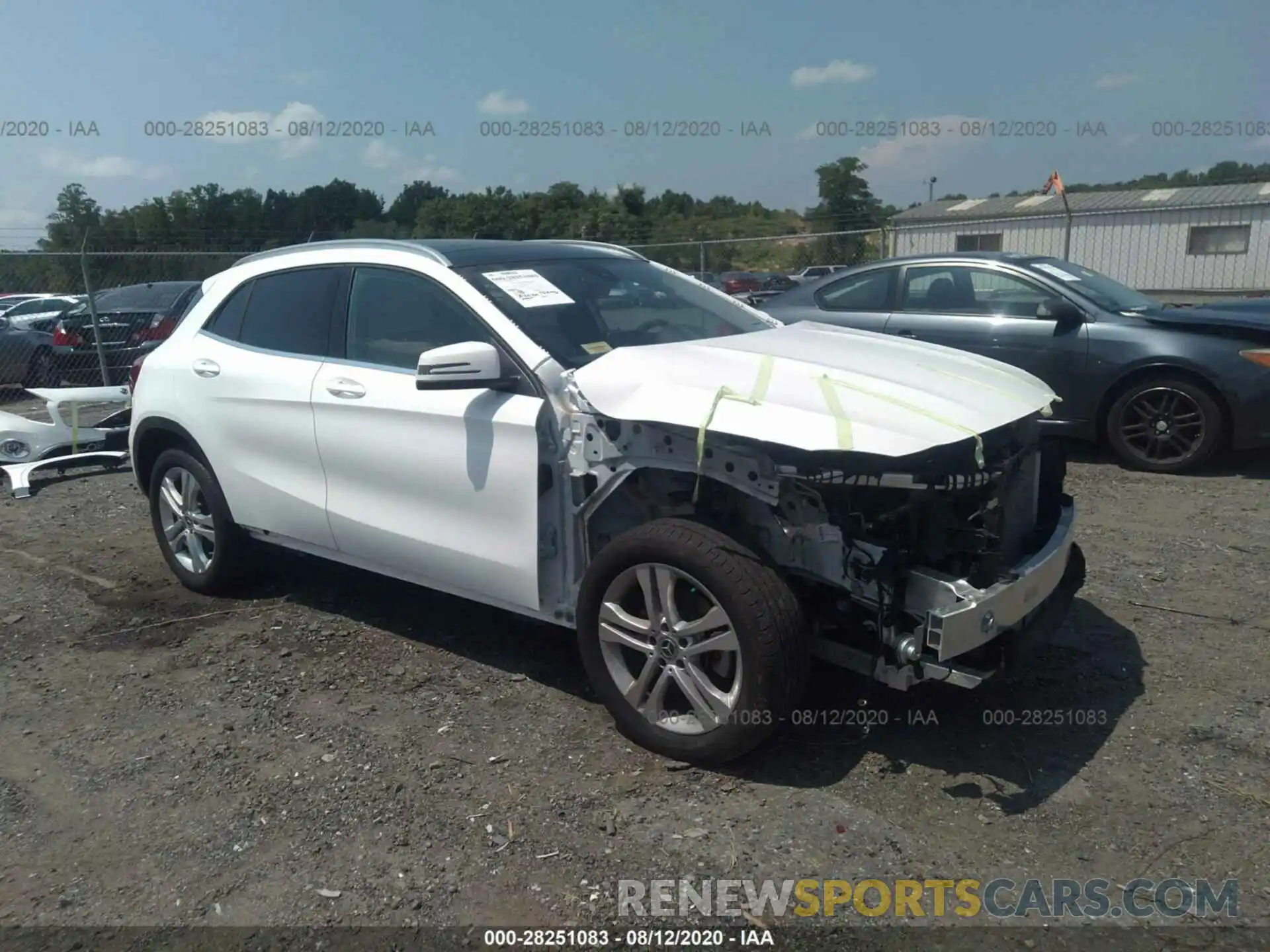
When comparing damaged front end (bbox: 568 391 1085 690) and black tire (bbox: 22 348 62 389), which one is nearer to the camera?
damaged front end (bbox: 568 391 1085 690)

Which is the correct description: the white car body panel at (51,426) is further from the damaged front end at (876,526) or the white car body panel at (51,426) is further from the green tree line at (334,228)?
the damaged front end at (876,526)

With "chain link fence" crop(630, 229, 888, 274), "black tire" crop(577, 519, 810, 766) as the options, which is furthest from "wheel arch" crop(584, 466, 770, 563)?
"chain link fence" crop(630, 229, 888, 274)

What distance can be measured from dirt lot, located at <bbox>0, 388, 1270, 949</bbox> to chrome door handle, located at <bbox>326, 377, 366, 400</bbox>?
1.16m

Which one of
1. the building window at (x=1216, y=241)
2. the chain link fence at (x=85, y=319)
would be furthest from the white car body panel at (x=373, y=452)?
the building window at (x=1216, y=241)

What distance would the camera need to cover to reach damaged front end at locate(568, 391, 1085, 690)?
3.10 meters

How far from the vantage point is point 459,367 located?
3.58 m

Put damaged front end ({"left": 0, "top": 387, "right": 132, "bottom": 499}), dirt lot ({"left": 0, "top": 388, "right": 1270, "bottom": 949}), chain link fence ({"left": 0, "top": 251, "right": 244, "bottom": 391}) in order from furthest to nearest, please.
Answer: chain link fence ({"left": 0, "top": 251, "right": 244, "bottom": 391}) → damaged front end ({"left": 0, "top": 387, "right": 132, "bottom": 499}) → dirt lot ({"left": 0, "top": 388, "right": 1270, "bottom": 949})

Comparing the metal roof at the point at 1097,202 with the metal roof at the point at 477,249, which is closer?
the metal roof at the point at 477,249

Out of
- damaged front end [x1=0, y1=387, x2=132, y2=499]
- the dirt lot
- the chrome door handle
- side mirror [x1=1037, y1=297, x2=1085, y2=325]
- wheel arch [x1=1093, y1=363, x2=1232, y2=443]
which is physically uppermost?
side mirror [x1=1037, y1=297, x2=1085, y2=325]

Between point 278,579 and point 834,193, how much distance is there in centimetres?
3529

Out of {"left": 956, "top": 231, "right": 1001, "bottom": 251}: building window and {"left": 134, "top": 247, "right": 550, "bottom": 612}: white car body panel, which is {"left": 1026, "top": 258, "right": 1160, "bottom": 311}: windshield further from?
{"left": 956, "top": 231, "right": 1001, "bottom": 251}: building window

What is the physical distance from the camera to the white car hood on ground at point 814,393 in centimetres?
306

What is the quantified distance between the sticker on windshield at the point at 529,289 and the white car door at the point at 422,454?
191mm

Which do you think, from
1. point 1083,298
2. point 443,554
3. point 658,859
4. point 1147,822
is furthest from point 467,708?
point 1083,298
